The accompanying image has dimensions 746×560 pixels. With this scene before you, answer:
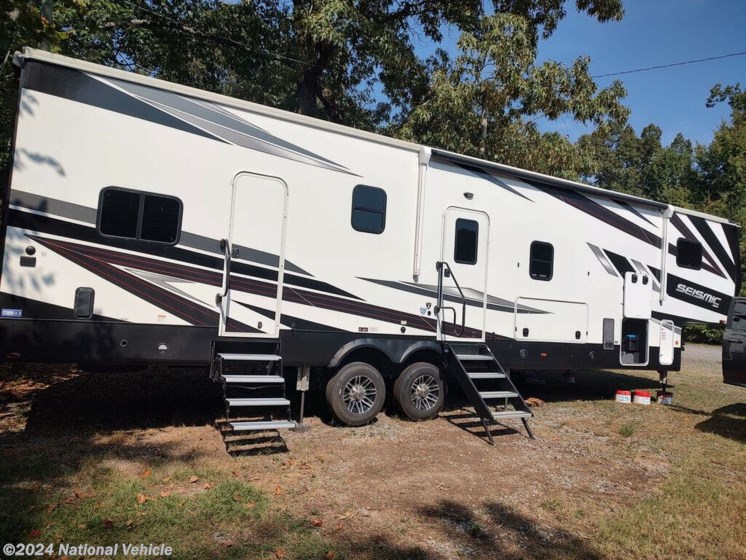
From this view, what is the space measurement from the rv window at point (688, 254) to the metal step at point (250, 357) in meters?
7.32

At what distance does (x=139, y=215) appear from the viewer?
5336 mm

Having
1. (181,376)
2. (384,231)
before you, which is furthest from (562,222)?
(181,376)

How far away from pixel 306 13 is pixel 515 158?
549cm

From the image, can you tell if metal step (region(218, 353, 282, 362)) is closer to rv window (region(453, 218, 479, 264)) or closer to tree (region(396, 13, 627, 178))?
rv window (region(453, 218, 479, 264))

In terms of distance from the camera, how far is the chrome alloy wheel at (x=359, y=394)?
6.46 meters

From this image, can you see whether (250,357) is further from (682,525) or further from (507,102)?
(507,102)

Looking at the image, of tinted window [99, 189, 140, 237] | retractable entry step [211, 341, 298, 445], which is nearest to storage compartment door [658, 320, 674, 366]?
retractable entry step [211, 341, 298, 445]

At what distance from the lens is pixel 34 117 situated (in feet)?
16.3

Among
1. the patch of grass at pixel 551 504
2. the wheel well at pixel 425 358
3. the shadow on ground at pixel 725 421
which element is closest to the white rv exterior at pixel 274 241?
the wheel well at pixel 425 358

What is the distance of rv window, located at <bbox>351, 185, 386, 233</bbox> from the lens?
647 cm

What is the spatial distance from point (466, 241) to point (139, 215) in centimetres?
407

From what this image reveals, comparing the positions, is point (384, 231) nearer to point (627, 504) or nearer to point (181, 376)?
point (627, 504)

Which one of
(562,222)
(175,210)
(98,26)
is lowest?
(175,210)

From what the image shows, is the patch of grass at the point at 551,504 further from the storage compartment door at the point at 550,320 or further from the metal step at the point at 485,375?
the storage compartment door at the point at 550,320
